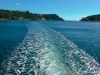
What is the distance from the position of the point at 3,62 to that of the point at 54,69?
19.6 ft

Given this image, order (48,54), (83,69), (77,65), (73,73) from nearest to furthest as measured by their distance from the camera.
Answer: (73,73)
(83,69)
(77,65)
(48,54)

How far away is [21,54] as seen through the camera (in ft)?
73.4

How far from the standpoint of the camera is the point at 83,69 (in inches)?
666

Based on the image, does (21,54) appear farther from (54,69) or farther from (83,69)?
(83,69)

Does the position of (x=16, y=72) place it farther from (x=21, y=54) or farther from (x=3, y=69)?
(x=21, y=54)

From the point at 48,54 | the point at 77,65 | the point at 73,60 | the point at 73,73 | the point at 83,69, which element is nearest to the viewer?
the point at 73,73

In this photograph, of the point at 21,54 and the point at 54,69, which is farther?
the point at 21,54

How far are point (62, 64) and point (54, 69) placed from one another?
1977 millimetres

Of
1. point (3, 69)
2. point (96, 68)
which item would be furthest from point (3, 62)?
point (96, 68)

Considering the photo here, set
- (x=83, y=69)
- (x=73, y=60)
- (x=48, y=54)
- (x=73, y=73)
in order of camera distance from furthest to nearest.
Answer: (x=48, y=54), (x=73, y=60), (x=83, y=69), (x=73, y=73)

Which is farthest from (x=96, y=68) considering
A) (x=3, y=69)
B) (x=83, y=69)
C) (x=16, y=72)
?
(x=3, y=69)

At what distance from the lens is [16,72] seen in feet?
51.9

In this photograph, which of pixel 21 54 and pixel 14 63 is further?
pixel 21 54

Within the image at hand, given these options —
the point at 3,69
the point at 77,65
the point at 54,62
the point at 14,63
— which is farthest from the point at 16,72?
the point at 77,65
